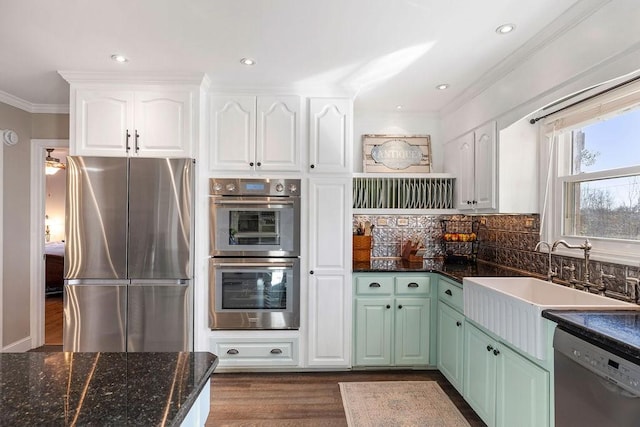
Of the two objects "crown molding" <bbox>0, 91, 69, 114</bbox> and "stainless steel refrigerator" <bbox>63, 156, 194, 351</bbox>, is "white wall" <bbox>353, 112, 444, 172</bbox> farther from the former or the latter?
"crown molding" <bbox>0, 91, 69, 114</bbox>

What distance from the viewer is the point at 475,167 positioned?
2879mm

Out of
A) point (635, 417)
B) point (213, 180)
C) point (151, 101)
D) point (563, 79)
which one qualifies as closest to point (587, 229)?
point (563, 79)

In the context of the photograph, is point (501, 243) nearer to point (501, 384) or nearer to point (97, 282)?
point (501, 384)

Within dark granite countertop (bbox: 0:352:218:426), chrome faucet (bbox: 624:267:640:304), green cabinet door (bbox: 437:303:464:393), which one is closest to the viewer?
dark granite countertop (bbox: 0:352:218:426)

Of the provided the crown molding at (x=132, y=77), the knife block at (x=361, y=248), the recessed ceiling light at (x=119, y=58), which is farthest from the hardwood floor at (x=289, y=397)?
the recessed ceiling light at (x=119, y=58)

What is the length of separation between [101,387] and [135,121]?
2.25 metres

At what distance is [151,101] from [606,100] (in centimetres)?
299

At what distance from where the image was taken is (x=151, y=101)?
8.66ft

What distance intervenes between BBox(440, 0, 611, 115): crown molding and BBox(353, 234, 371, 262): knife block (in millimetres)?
1523

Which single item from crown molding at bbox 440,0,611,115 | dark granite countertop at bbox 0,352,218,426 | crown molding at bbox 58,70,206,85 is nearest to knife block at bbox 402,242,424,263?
crown molding at bbox 440,0,611,115

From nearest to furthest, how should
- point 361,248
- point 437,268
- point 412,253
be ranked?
1. point 437,268
2. point 361,248
3. point 412,253

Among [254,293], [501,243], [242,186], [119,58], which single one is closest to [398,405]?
[254,293]

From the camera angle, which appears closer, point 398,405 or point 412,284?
point 398,405

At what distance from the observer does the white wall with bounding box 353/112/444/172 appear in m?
3.57
